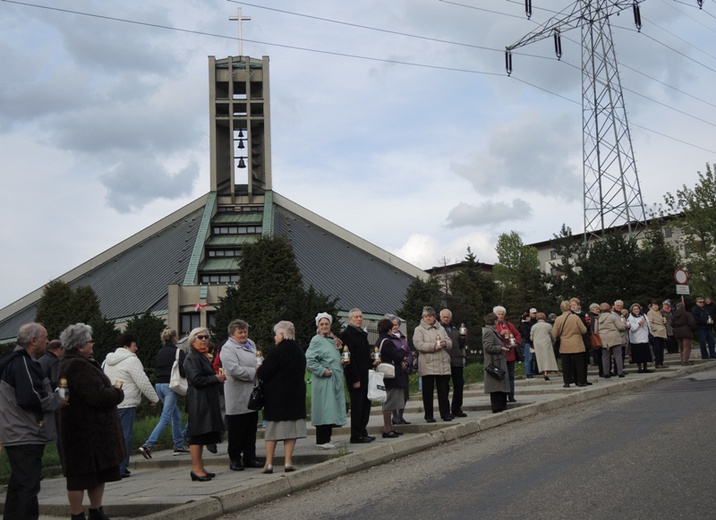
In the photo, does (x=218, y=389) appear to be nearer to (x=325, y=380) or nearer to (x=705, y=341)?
(x=325, y=380)

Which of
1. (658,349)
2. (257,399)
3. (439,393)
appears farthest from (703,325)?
(257,399)

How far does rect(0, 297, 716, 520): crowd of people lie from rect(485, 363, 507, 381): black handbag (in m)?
0.02

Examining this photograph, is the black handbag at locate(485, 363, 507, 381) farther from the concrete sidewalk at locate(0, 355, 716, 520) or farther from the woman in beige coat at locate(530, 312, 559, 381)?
the woman in beige coat at locate(530, 312, 559, 381)

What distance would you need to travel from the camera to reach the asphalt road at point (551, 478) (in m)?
6.32

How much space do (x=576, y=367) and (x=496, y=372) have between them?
4170 millimetres

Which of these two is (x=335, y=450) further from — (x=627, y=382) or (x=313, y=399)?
(x=627, y=382)

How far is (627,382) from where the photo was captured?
52.6 feet

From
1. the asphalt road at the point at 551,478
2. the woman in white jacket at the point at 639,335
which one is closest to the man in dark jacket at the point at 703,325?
the woman in white jacket at the point at 639,335

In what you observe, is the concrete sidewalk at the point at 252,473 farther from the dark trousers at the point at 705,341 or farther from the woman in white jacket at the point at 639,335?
the dark trousers at the point at 705,341

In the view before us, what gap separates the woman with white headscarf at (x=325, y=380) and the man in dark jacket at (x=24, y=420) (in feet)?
12.7

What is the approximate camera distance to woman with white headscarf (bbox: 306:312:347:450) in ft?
33.7

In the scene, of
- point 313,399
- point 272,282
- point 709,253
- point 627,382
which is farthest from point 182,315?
point 313,399

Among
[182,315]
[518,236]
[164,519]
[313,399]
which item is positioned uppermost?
[518,236]

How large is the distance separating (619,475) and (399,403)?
507 cm
